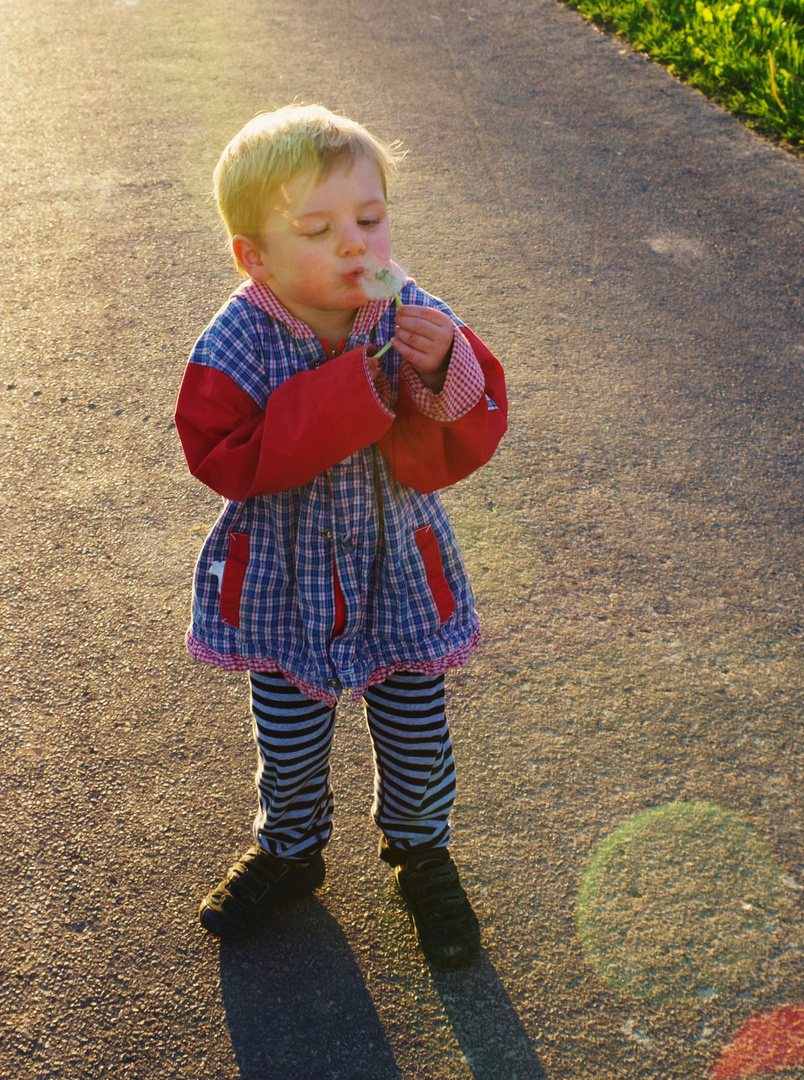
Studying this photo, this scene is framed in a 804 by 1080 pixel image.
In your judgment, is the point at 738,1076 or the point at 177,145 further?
the point at 177,145

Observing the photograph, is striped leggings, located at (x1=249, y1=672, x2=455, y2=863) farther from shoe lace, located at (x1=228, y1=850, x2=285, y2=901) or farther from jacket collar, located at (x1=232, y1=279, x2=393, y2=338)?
jacket collar, located at (x1=232, y1=279, x2=393, y2=338)

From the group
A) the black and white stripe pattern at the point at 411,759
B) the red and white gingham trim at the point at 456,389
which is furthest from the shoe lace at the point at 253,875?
the red and white gingham trim at the point at 456,389

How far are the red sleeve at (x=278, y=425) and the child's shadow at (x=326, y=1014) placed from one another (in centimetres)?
111

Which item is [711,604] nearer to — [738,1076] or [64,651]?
[738,1076]

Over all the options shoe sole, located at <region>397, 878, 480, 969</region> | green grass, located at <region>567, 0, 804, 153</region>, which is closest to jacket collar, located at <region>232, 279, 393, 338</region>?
shoe sole, located at <region>397, 878, 480, 969</region>

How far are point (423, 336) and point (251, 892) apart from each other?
53.3 inches

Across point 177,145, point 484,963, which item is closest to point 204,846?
point 484,963

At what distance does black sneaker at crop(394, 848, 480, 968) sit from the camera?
7.42ft

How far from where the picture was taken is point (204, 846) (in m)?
2.52

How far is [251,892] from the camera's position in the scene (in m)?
2.33

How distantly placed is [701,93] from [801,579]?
4.84 meters

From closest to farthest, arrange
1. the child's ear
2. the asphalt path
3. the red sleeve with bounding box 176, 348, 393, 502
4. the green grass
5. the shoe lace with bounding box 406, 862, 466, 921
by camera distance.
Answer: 1. the red sleeve with bounding box 176, 348, 393, 502
2. the child's ear
3. the asphalt path
4. the shoe lace with bounding box 406, 862, 466, 921
5. the green grass

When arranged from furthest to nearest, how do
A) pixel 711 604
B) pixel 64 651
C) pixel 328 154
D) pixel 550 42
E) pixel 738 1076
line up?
1. pixel 550 42
2. pixel 711 604
3. pixel 64 651
4. pixel 738 1076
5. pixel 328 154

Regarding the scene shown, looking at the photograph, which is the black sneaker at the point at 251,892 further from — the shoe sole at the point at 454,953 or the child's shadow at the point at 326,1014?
the shoe sole at the point at 454,953
